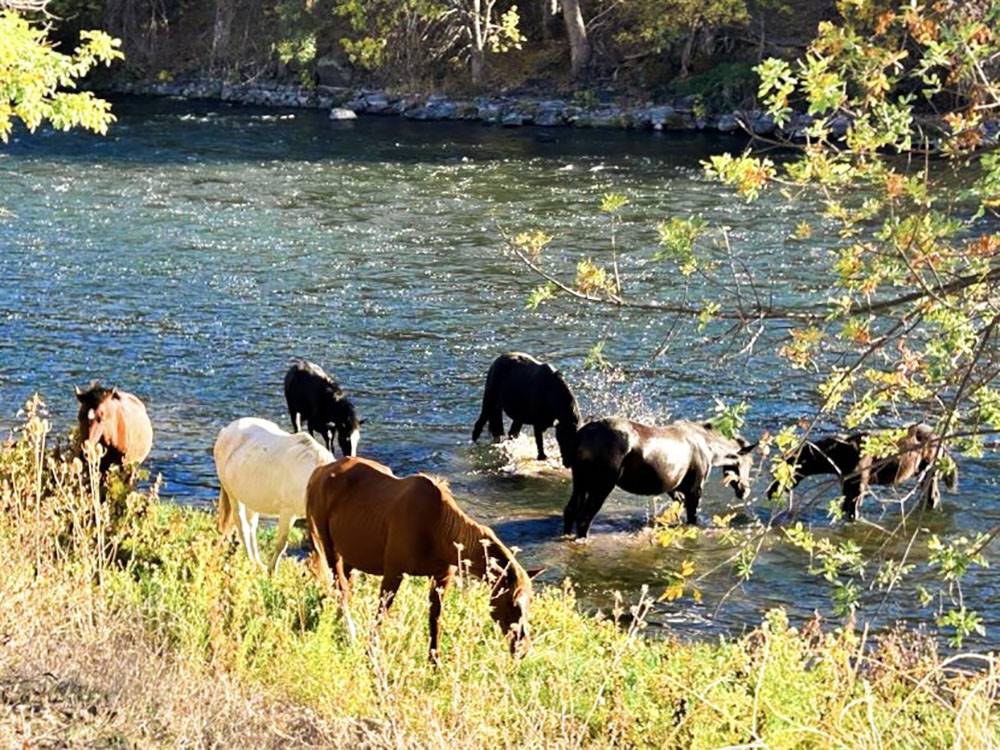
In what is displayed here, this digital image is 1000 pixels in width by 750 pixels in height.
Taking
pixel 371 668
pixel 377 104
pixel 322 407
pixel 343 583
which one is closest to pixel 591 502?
pixel 322 407

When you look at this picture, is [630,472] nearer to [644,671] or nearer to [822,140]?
[644,671]

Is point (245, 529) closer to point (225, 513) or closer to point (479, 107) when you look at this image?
point (225, 513)

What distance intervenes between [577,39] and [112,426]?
35.2 meters

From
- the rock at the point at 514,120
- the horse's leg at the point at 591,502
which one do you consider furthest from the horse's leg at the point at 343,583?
the rock at the point at 514,120

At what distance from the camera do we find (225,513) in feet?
33.9

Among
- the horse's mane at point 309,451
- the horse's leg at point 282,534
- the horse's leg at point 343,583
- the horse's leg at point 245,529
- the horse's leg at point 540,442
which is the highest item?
the horse's mane at point 309,451

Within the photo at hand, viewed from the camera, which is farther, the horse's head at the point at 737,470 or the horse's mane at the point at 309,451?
the horse's head at the point at 737,470

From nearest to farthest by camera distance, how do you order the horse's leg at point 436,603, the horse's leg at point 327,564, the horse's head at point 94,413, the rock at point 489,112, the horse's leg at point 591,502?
the horse's leg at point 436,603, the horse's leg at point 327,564, the horse's head at point 94,413, the horse's leg at point 591,502, the rock at point 489,112

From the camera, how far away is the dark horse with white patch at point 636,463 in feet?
41.7

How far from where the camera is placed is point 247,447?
9930mm

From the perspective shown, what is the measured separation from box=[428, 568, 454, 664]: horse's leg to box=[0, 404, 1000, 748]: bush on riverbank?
0.36 ft

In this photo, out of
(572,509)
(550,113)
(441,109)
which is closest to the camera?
(572,509)

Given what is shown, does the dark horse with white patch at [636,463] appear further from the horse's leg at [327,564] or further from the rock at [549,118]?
the rock at [549,118]

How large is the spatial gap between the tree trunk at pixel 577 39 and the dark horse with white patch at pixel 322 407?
30802 mm
